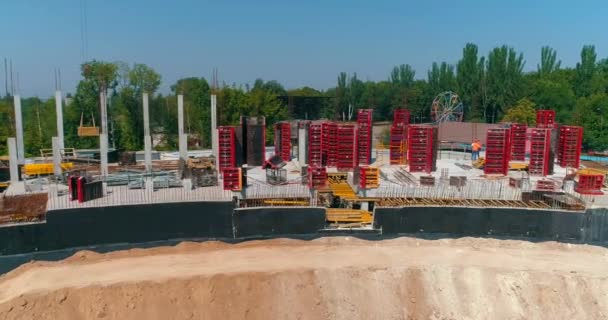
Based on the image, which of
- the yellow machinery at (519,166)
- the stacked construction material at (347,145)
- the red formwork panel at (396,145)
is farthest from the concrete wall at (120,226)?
the yellow machinery at (519,166)

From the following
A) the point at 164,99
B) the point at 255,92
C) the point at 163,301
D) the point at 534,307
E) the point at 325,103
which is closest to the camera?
the point at 163,301

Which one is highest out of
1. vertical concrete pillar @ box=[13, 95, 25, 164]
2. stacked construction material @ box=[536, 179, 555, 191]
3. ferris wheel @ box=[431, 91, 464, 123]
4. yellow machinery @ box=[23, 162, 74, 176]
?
ferris wheel @ box=[431, 91, 464, 123]

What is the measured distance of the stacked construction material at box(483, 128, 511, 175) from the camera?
2314 centimetres

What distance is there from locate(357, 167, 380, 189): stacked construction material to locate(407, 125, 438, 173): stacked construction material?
15.3 feet

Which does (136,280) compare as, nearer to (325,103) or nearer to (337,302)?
(337,302)

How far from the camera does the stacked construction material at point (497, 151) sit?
23138 mm

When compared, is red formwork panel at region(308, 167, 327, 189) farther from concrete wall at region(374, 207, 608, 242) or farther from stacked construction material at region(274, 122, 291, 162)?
stacked construction material at region(274, 122, 291, 162)

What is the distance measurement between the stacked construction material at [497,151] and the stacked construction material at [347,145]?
21.8 ft

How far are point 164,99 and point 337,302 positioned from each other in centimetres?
3634

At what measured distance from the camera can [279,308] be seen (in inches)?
553

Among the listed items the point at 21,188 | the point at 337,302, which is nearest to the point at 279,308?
the point at 337,302

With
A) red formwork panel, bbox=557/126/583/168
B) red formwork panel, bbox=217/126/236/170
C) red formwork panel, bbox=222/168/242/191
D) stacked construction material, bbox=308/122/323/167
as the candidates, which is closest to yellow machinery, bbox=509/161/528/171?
red formwork panel, bbox=557/126/583/168

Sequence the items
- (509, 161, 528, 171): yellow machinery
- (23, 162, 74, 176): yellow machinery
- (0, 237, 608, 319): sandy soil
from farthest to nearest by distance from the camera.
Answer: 1. (509, 161, 528, 171): yellow machinery
2. (23, 162, 74, 176): yellow machinery
3. (0, 237, 608, 319): sandy soil

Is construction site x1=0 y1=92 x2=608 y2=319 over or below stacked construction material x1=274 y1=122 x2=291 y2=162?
below
